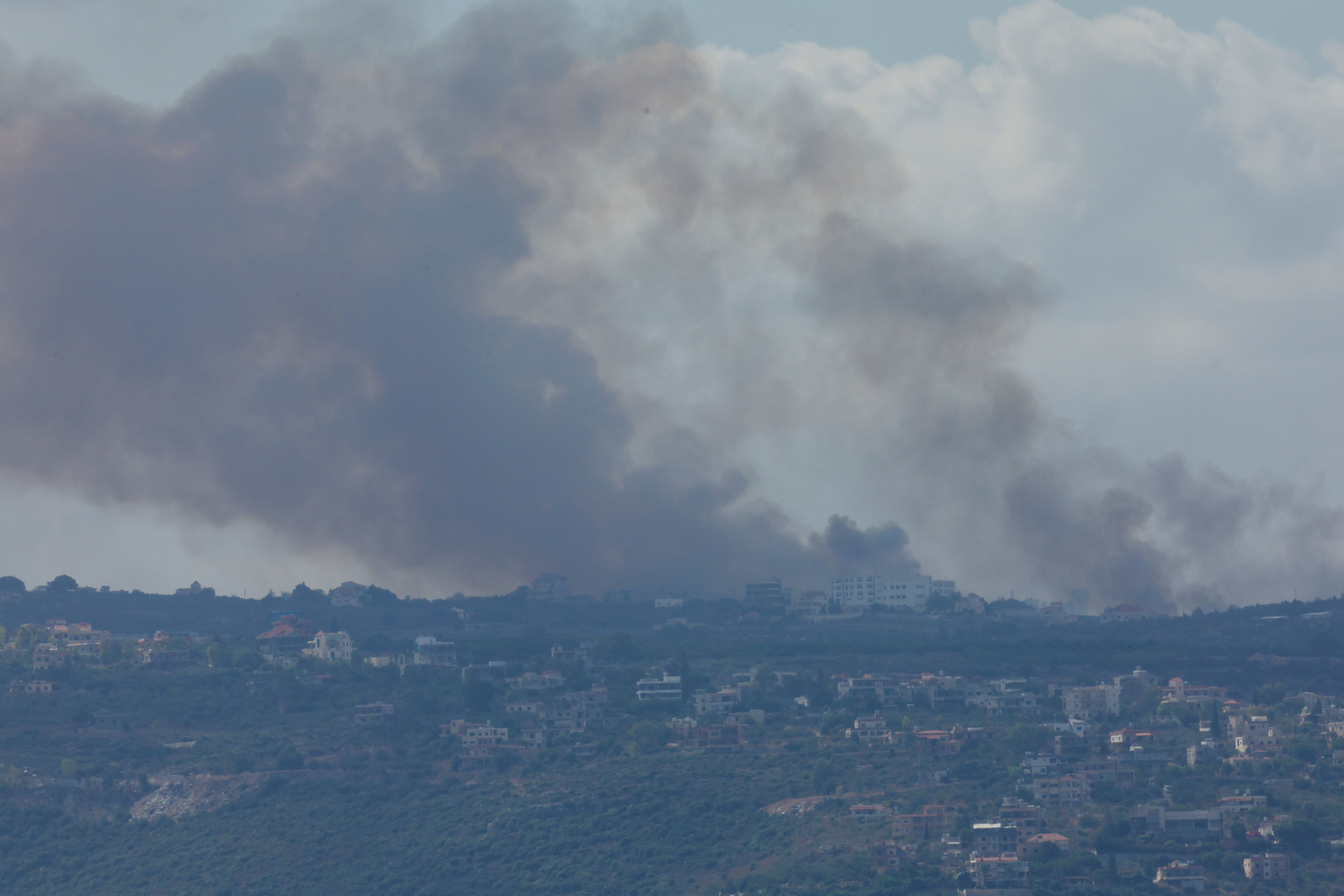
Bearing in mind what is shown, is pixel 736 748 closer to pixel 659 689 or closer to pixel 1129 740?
pixel 659 689

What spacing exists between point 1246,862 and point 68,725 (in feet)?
151

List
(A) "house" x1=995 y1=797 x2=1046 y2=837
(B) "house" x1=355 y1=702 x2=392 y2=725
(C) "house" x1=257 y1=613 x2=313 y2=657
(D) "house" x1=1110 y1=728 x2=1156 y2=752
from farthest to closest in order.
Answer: (C) "house" x1=257 y1=613 x2=313 y2=657, (B) "house" x1=355 y1=702 x2=392 y2=725, (D) "house" x1=1110 y1=728 x2=1156 y2=752, (A) "house" x1=995 y1=797 x2=1046 y2=837

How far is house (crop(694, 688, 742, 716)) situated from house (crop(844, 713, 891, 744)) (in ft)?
24.3

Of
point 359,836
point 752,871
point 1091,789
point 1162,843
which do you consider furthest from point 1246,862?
point 359,836

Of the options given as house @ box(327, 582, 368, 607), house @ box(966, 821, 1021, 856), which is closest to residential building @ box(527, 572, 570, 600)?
house @ box(327, 582, 368, 607)

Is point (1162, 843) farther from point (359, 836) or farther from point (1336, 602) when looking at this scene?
point (1336, 602)

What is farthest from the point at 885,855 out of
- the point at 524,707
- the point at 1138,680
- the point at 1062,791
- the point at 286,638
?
the point at 286,638

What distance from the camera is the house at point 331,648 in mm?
116062

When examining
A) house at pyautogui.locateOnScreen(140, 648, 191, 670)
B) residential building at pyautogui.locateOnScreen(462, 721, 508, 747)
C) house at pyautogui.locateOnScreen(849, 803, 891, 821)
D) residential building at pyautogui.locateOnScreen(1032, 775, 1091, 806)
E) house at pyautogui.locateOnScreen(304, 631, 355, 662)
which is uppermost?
house at pyautogui.locateOnScreen(304, 631, 355, 662)

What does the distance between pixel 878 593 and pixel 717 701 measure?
132ft

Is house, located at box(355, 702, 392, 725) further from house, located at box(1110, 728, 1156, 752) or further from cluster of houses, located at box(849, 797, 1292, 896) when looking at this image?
house, located at box(1110, 728, 1156, 752)

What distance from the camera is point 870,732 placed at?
94938 mm

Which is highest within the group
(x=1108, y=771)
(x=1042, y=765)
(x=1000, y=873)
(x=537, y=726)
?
(x=537, y=726)

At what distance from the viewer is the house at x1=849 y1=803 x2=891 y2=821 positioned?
266 ft
